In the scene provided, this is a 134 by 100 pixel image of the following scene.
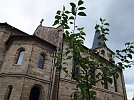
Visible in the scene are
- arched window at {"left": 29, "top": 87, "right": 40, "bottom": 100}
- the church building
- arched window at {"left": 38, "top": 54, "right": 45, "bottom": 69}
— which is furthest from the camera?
→ arched window at {"left": 38, "top": 54, "right": 45, "bottom": 69}

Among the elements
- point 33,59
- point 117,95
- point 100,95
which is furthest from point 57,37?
point 117,95

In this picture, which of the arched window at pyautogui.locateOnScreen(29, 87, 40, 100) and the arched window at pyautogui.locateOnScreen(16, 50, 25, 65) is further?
the arched window at pyautogui.locateOnScreen(16, 50, 25, 65)

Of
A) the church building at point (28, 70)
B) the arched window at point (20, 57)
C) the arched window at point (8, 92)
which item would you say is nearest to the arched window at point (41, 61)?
the church building at point (28, 70)

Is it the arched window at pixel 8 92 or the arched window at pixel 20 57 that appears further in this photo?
the arched window at pixel 20 57

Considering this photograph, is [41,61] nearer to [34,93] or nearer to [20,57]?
[20,57]

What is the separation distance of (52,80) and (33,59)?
92.3 inches

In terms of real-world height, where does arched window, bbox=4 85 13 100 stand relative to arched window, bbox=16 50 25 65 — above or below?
below

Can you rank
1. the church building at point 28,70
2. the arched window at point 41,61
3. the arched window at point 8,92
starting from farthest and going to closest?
the arched window at point 41,61 → the church building at point 28,70 → the arched window at point 8,92

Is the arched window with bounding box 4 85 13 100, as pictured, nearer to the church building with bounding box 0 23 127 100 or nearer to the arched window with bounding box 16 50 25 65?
the church building with bounding box 0 23 127 100

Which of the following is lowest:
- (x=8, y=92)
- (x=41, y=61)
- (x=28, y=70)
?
(x=8, y=92)

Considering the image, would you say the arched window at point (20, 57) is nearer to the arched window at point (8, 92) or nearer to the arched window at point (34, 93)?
the arched window at point (8, 92)

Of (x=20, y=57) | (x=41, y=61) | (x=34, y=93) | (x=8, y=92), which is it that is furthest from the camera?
(x=41, y=61)

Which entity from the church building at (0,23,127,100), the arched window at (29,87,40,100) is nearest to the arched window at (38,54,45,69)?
the church building at (0,23,127,100)

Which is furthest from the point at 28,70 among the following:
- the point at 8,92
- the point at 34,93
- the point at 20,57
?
the point at 8,92
